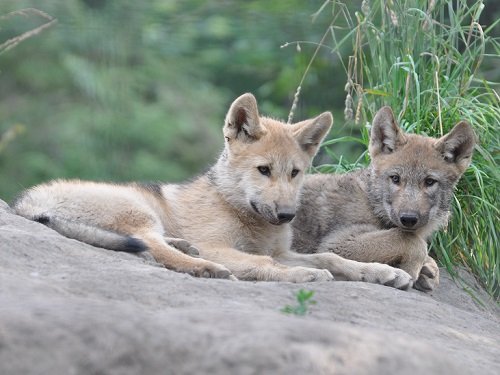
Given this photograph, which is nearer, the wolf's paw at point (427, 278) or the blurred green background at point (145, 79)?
the wolf's paw at point (427, 278)

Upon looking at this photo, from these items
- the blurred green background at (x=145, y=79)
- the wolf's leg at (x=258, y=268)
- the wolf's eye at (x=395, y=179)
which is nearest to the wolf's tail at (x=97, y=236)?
the wolf's leg at (x=258, y=268)

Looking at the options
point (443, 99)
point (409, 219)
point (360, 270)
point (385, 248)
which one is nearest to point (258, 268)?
point (360, 270)

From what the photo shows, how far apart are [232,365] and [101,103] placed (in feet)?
27.4

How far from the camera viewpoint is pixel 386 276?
17.2ft

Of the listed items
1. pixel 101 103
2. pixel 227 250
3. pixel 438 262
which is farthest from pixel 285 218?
pixel 101 103

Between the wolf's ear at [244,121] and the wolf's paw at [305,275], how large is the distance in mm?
1000

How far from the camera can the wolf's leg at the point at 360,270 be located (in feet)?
17.3

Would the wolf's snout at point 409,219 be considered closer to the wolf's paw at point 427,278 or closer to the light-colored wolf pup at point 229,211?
the wolf's paw at point 427,278

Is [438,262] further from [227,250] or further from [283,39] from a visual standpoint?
[283,39]

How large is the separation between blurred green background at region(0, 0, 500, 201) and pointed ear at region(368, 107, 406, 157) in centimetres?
431

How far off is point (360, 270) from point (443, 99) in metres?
1.55

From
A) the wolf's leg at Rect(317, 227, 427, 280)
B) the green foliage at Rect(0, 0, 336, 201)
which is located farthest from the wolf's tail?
the green foliage at Rect(0, 0, 336, 201)

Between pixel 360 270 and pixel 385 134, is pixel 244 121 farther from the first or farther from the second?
pixel 360 270

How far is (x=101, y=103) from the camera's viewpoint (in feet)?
37.0
